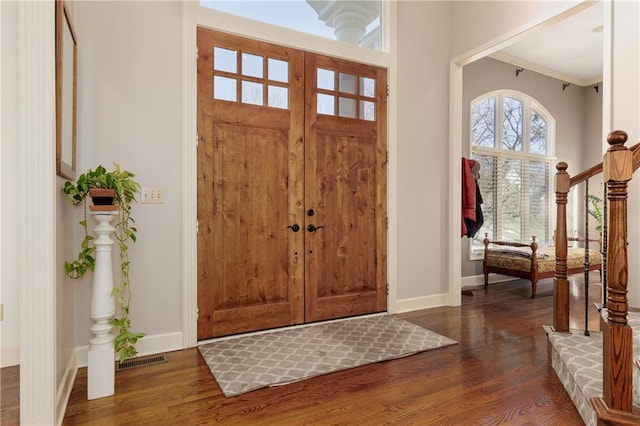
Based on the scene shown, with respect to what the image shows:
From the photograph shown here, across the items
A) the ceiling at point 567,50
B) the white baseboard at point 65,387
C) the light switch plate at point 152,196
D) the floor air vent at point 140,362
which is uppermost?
the ceiling at point 567,50

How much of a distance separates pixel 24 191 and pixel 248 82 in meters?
1.88

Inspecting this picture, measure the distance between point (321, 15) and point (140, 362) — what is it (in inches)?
130

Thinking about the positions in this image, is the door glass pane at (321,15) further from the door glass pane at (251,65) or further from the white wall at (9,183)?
the white wall at (9,183)

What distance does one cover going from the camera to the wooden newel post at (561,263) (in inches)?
98.3

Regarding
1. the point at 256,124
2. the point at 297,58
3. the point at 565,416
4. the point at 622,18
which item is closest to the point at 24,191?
the point at 256,124

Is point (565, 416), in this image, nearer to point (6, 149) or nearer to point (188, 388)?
point (188, 388)

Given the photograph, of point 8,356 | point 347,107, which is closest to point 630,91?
point 347,107

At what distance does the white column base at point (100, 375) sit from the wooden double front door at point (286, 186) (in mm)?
816

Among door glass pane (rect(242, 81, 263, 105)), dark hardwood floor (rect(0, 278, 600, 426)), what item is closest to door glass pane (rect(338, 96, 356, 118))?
door glass pane (rect(242, 81, 263, 105))

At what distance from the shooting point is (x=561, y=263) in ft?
8.31

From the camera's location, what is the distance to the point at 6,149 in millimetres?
2535

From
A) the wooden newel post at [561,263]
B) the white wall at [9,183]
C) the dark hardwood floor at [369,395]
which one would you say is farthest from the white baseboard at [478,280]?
the white wall at [9,183]

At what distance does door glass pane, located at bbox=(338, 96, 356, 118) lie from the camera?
347cm

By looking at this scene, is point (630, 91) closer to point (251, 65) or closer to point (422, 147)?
point (422, 147)
